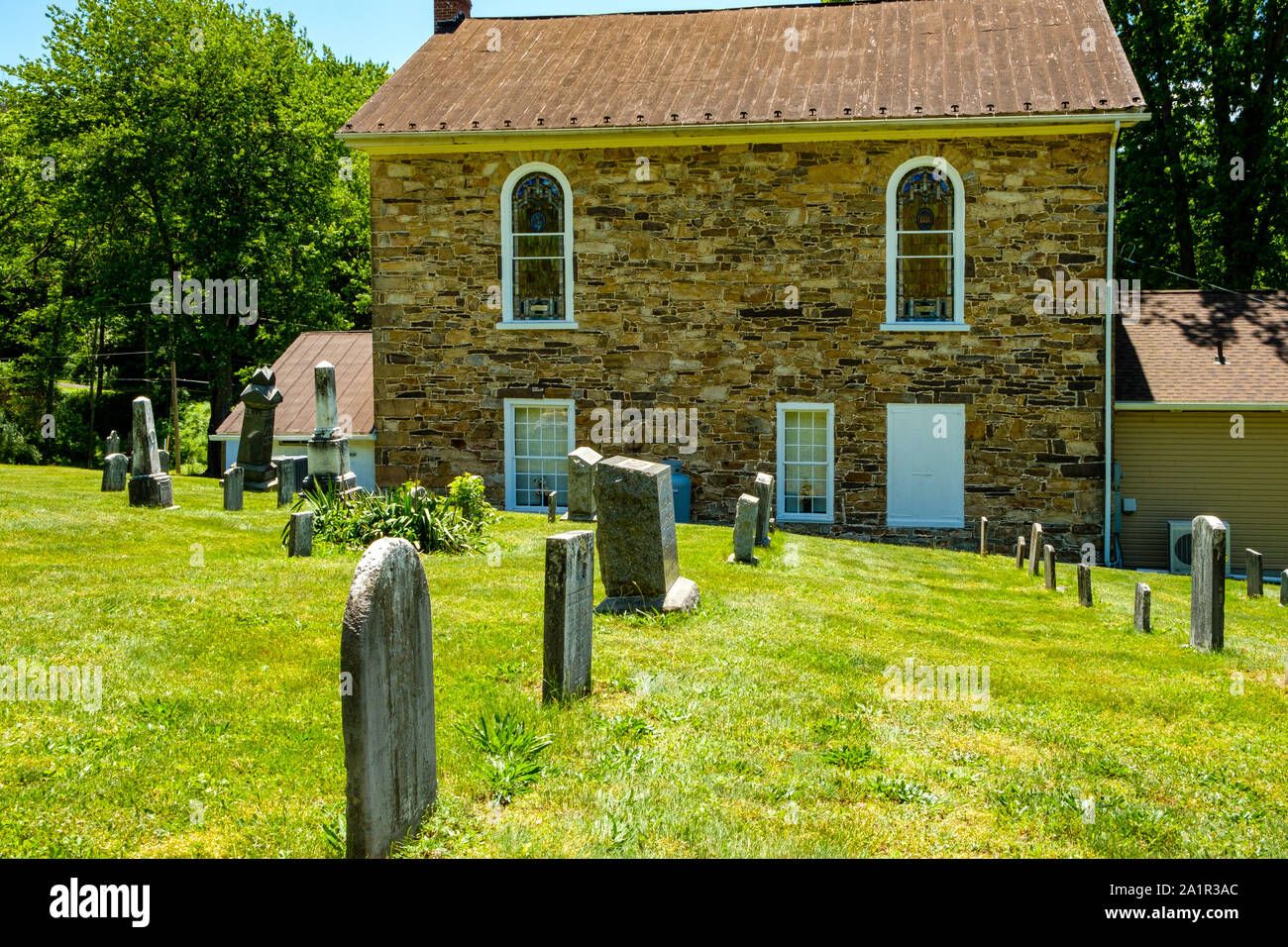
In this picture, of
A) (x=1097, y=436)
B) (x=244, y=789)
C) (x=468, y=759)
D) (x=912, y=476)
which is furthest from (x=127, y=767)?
(x=1097, y=436)

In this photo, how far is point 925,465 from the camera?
56.9 ft

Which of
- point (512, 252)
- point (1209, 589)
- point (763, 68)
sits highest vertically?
point (763, 68)

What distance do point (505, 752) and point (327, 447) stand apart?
9.91 meters

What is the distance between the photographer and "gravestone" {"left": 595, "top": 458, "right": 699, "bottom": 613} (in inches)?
348

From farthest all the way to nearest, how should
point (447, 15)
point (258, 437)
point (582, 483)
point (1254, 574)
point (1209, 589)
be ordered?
point (447, 15) → point (258, 437) → point (1254, 574) → point (582, 483) → point (1209, 589)

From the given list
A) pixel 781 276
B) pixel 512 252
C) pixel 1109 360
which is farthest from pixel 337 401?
pixel 1109 360

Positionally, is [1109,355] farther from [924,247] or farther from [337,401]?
[337,401]

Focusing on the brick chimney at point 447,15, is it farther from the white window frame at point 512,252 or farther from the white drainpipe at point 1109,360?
the white drainpipe at point 1109,360

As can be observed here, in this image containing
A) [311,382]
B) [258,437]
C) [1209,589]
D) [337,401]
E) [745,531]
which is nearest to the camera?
[1209,589]

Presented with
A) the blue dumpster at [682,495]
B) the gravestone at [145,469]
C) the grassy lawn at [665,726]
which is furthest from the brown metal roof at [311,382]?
the grassy lawn at [665,726]

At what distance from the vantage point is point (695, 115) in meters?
17.5

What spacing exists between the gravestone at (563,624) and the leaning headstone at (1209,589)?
6.17 metres

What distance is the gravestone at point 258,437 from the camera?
2048 cm

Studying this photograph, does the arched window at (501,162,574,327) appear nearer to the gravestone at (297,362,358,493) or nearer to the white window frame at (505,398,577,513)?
the white window frame at (505,398,577,513)
